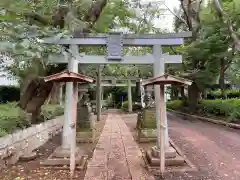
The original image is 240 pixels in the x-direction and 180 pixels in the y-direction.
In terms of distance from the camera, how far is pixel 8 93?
44.4 ft

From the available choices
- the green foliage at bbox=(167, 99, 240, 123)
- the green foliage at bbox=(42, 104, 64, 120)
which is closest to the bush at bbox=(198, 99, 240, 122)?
the green foliage at bbox=(167, 99, 240, 123)

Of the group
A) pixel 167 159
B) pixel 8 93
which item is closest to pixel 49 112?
pixel 8 93

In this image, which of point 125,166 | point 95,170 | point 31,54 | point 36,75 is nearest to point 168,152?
point 125,166

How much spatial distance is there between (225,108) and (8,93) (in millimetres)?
11401

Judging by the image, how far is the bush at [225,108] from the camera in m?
12.1

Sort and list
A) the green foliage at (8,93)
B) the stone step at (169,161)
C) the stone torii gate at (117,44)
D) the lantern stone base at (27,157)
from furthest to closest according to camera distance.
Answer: the green foliage at (8,93) < the stone torii gate at (117,44) < the lantern stone base at (27,157) < the stone step at (169,161)

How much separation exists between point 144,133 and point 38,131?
3.30 m

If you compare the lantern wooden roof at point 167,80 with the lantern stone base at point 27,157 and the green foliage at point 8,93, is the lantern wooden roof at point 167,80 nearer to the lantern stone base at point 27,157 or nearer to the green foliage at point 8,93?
the lantern stone base at point 27,157

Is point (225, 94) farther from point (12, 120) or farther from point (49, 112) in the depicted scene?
point (12, 120)

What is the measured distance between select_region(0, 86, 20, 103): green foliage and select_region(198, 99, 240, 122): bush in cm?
1092

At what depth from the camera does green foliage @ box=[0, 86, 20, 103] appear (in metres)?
13.3

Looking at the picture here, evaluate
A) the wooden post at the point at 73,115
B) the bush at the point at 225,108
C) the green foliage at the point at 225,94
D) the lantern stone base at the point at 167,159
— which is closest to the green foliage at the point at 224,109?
the bush at the point at 225,108

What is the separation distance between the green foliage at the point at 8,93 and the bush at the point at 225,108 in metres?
10.9

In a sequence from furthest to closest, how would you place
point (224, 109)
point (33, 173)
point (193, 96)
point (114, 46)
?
1. point (193, 96)
2. point (224, 109)
3. point (114, 46)
4. point (33, 173)
